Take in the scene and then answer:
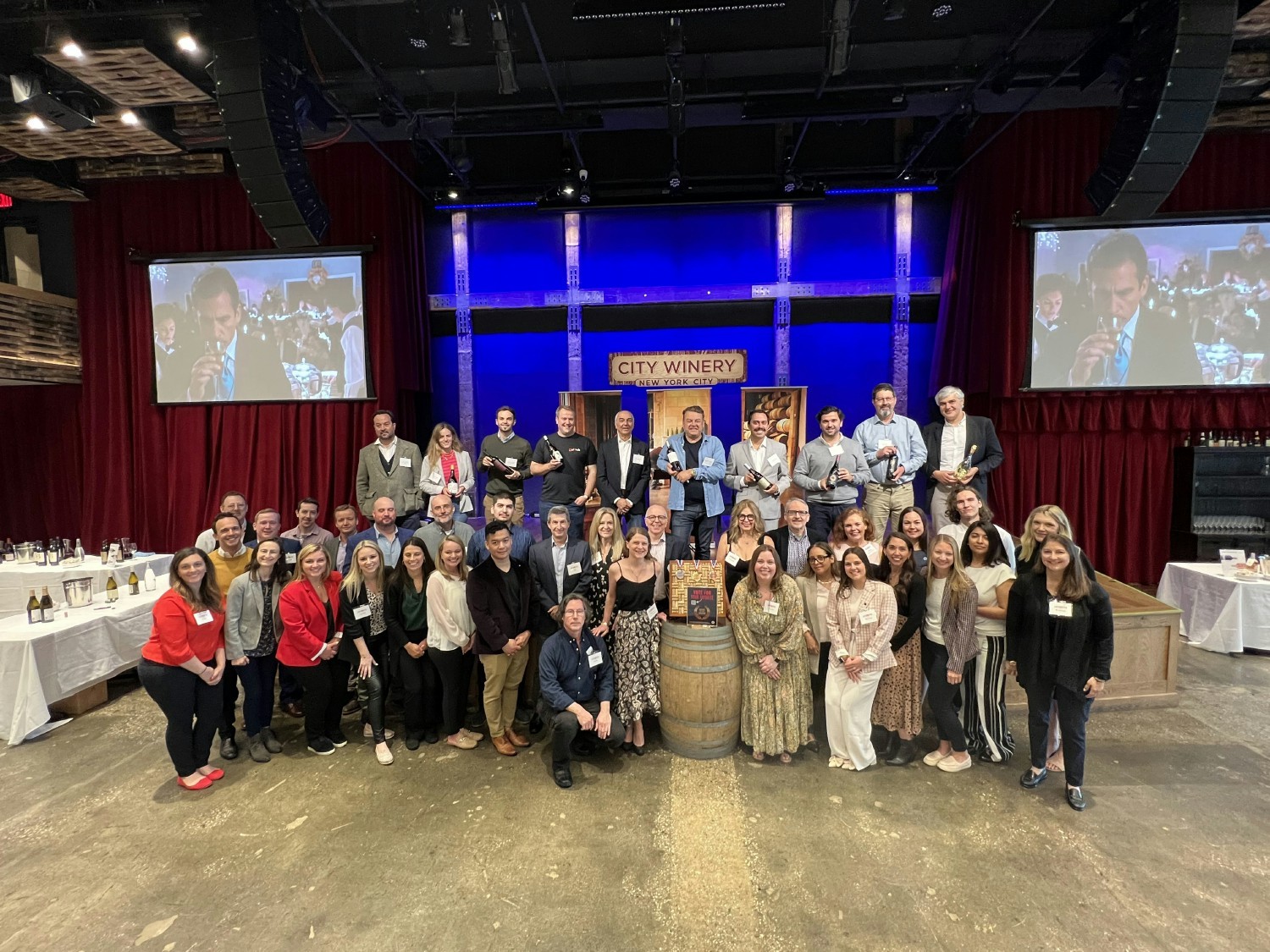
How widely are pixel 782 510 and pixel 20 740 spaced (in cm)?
519

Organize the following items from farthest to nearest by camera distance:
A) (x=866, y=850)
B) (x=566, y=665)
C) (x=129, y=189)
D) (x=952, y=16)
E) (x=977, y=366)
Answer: (x=129, y=189)
(x=977, y=366)
(x=952, y=16)
(x=566, y=665)
(x=866, y=850)

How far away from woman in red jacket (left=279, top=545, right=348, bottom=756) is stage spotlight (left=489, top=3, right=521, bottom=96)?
11.6 feet

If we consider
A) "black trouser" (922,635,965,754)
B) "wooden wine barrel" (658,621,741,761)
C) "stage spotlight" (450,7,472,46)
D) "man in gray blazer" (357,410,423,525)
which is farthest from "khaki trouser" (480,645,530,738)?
"stage spotlight" (450,7,472,46)

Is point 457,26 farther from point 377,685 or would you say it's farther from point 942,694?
point 942,694

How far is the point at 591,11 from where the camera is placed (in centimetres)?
363

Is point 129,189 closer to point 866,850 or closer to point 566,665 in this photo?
point 566,665

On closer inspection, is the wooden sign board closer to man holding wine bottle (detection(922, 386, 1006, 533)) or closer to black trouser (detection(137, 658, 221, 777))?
man holding wine bottle (detection(922, 386, 1006, 533))

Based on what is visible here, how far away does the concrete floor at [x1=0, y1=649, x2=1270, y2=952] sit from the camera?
212 centimetres

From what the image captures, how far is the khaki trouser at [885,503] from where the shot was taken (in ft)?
14.0

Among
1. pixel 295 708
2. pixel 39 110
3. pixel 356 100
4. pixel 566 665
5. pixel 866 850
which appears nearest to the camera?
pixel 866 850

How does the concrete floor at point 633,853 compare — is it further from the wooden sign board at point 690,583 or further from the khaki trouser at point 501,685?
the wooden sign board at point 690,583

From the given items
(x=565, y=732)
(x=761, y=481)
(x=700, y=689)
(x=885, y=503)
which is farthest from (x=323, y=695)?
(x=885, y=503)

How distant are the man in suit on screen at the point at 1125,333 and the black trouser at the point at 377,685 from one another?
21.4ft

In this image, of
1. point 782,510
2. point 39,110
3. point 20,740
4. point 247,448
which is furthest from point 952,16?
point 20,740
